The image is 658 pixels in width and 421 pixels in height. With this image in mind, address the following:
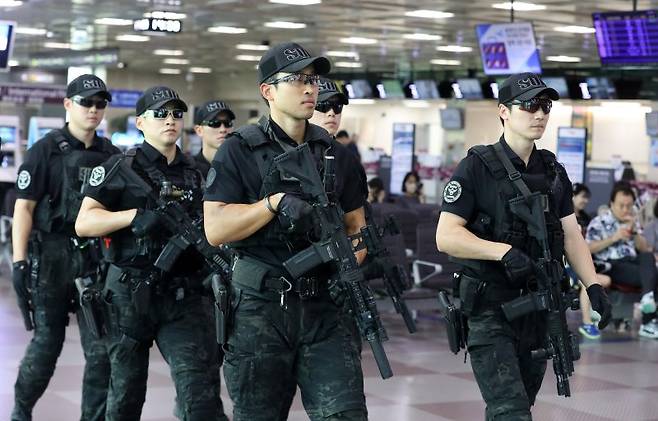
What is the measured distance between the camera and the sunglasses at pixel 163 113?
5.79m

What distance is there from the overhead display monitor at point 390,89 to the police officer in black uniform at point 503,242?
3037cm

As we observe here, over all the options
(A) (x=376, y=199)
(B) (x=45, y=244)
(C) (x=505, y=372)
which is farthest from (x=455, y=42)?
(C) (x=505, y=372)

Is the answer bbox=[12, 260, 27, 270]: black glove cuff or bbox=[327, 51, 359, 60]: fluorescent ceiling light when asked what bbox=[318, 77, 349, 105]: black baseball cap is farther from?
bbox=[327, 51, 359, 60]: fluorescent ceiling light

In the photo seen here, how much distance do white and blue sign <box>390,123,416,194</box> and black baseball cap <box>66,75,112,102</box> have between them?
18.0m

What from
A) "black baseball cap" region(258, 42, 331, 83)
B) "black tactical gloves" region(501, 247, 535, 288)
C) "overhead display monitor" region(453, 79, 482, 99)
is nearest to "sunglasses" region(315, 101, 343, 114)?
"black tactical gloves" region(501, 247, 535, 288)

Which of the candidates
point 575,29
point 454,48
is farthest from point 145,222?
point 454,48

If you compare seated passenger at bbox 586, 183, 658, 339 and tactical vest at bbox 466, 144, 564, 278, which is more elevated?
tactical vest at bbox 466, 144, 564, 278

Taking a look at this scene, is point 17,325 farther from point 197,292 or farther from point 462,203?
point 462,203

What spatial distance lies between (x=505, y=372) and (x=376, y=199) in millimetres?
10218

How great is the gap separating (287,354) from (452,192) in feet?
3.77

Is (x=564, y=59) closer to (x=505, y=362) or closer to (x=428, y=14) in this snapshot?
(x=428, y=14)

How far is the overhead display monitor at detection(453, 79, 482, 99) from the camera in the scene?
1282 inches

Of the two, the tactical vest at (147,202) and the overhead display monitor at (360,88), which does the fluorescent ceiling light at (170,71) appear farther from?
the tactical vest at (147,202)

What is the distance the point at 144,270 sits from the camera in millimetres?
5609
